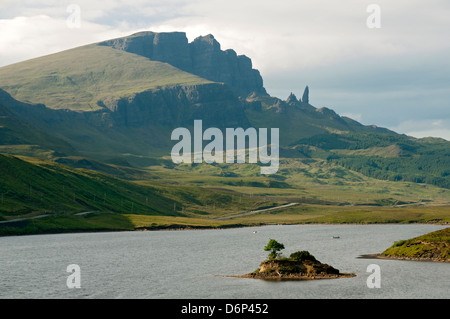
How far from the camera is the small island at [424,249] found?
143750mm

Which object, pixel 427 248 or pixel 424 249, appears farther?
pixel 424 249

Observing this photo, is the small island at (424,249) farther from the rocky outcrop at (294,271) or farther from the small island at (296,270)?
the rocky outcrop at (294,271)

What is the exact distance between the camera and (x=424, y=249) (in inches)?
5822

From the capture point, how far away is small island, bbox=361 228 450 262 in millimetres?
143750

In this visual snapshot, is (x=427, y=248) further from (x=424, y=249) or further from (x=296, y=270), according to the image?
(x=296, y=270)

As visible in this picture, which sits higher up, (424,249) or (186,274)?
(424,249)

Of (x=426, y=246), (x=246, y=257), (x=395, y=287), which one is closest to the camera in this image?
(x=395, y=287)

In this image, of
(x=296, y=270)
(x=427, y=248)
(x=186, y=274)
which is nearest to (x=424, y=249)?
(x=427, y=248)

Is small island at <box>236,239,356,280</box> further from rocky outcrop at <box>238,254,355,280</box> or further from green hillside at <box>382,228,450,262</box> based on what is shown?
green hillside at <box>382,228,450,262</box>

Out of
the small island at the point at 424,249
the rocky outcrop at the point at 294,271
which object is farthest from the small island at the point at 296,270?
the small island at the point at 424,249
